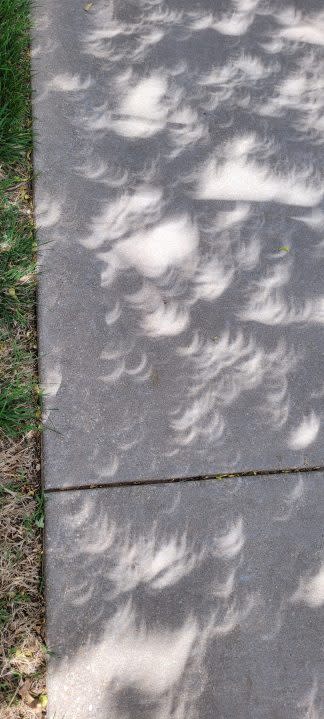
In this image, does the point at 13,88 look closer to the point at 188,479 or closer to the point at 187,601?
the point at 188,479

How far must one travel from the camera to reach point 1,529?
2383mm

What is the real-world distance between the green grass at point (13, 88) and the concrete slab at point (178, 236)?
0.22 feet

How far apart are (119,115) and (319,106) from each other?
1.02 metres

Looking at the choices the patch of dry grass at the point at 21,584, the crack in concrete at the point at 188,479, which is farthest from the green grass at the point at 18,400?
the crack in concrete at the point at 188,479

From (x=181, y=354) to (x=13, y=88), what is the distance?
1380mm

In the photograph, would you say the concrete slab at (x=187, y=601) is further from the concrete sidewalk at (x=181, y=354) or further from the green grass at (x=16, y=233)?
the green grass at (x=16, y=233)

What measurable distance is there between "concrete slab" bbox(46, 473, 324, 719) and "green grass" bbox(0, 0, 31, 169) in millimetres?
1505

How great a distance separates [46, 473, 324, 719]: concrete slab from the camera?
2312 millimetres

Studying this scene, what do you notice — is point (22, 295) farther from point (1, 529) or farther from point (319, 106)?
point (319, 106)

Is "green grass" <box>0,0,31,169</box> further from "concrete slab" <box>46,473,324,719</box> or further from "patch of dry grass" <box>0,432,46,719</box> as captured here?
"concrete slab" <box>46,473,324,719</box>

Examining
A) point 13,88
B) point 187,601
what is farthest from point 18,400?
point 13,88

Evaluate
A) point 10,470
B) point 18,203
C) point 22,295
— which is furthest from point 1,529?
point 18,203

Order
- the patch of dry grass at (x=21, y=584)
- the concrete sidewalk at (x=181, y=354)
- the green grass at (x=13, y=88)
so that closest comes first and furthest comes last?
the patch of dry grass at (x=21, y=584) < the concrete sidewalk at (x=181, y=354) < the green grass at (x=13, y=88)

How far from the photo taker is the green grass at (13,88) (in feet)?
9.10
